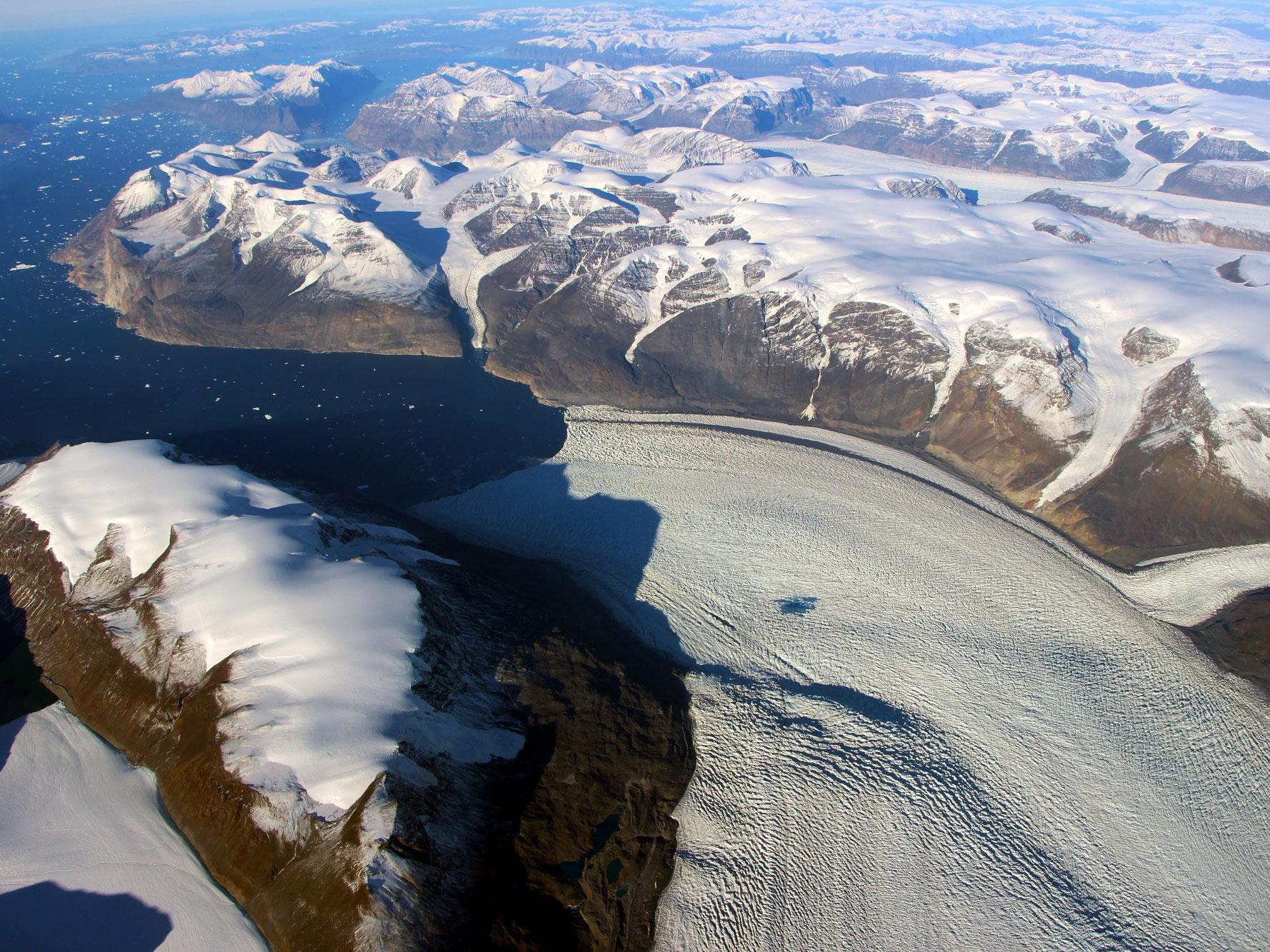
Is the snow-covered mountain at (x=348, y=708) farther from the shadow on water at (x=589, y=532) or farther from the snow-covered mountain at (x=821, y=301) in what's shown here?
the snow-covered mountain at (x=821, y=301)

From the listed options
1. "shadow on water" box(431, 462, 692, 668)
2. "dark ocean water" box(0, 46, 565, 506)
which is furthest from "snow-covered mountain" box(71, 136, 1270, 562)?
"shadow on water" box(431, 462, 692, 668)

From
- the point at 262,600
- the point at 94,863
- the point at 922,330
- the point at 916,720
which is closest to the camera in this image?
the point at 94,863

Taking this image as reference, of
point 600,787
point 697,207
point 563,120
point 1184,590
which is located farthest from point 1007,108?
point 600,787

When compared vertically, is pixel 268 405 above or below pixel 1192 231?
below

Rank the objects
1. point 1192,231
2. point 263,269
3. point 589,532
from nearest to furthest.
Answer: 1. point 589,532
2. point 263,269
3. point 1192,231

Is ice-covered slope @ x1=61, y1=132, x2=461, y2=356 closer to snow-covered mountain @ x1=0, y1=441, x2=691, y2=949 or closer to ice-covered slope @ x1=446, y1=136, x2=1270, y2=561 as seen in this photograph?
ice-covered slope @ x1=446, y1=136, x2=1270, y2=561

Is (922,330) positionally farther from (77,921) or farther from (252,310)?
(252,310)

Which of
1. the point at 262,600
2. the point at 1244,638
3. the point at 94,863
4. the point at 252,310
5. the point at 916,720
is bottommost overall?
the point at 252,310

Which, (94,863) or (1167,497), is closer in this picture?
(94,863)

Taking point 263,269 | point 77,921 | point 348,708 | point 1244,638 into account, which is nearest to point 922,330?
point 1244,638
